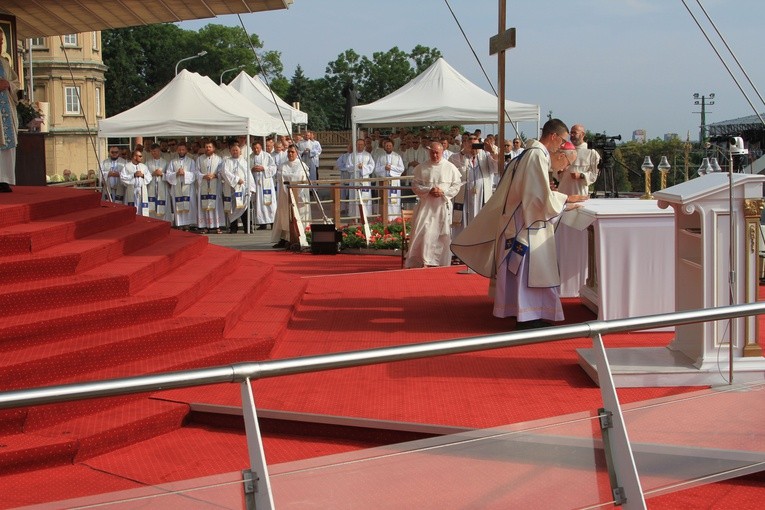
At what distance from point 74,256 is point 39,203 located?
1319 mm

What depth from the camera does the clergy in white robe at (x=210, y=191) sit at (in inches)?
851

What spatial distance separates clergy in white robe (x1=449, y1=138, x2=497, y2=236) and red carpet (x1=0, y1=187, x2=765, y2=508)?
12.4ft

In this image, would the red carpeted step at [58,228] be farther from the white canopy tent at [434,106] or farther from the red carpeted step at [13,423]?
the white canopy tent at [434,106]

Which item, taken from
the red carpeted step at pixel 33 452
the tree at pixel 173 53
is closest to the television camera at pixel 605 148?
the red carpeted step at pixel 33 452

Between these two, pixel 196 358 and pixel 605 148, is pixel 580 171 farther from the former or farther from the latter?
pixel 196 358

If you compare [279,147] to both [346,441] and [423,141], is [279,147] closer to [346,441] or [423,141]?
[423,141]

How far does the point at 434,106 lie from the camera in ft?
71.0

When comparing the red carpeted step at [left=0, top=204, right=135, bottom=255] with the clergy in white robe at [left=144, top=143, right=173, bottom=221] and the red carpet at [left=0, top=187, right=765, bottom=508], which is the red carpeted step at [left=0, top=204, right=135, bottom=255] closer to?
the red carpet at [left=0, top=187, right=765, bottom=508]

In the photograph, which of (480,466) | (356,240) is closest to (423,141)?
(356,240)

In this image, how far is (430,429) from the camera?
4402 millimetres

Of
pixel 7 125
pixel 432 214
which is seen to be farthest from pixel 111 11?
pixel 432 214

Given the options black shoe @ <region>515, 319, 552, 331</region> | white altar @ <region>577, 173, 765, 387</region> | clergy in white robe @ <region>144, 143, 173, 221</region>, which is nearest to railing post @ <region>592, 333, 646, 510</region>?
white altar @ <region>577, 173, 765, 387</region>

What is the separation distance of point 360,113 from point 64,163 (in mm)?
41600

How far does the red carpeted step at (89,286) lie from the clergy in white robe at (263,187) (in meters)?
13.5
